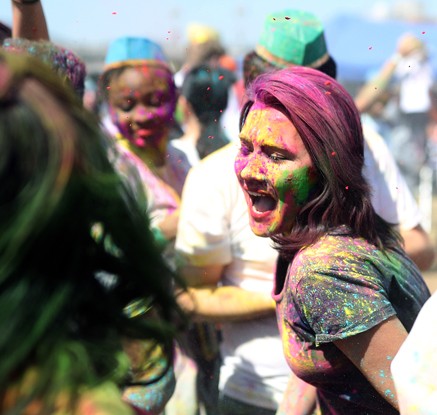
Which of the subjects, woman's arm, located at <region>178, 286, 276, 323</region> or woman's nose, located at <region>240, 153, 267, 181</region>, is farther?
woman's arm, located at <region>178, 286, 276, 323</region>

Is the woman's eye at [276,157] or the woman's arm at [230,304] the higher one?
the woman's eye at [276,157]

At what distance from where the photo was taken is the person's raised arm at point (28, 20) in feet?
10.3

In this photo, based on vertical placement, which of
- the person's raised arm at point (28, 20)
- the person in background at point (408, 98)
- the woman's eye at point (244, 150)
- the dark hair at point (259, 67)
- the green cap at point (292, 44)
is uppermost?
the person's raised arm at point (28, 20)

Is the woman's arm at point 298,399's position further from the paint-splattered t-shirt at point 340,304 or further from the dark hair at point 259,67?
the dark hair at point 259,67

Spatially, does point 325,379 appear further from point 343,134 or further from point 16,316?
point 16,316

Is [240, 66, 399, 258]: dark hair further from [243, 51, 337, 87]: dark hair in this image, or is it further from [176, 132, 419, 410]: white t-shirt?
[243, 51, 337, 87]: dark hair

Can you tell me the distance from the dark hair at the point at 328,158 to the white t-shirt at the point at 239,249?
0.64 meters

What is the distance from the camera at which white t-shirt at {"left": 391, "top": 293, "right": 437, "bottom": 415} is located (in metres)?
1.67

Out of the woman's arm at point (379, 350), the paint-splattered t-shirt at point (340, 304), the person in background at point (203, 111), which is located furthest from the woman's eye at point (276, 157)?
the person in background at point (203, 111)

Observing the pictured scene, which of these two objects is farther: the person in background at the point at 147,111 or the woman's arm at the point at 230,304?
the person in background at the point at 147,111

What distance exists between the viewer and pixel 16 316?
121 centimetres

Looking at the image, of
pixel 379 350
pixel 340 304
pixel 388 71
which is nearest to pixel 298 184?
pixel 340 304

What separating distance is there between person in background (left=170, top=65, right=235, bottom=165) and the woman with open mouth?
1644mm

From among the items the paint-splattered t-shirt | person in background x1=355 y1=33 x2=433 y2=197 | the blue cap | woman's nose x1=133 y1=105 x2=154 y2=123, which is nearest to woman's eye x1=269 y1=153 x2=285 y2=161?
the paint-splattered t-shirt
